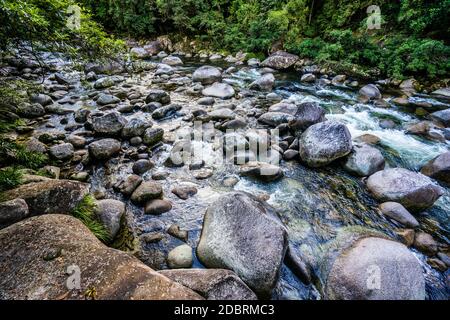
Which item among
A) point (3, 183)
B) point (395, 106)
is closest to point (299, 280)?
point (3, 183)

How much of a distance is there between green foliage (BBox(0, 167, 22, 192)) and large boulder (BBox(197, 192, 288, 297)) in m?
2.35

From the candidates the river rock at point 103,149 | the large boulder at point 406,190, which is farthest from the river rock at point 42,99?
the large boulder at point 406,190

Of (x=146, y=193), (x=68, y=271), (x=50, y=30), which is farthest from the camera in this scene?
(x=146, y=193)

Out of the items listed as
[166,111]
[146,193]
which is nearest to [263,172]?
[146,193]

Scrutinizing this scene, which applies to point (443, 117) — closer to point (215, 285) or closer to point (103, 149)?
point (215, 285)

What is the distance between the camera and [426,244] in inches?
124

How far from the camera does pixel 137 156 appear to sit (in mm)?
4906

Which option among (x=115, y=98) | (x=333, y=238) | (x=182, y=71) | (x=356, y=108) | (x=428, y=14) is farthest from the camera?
(x=182, y=71)

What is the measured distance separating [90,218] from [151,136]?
104 inches

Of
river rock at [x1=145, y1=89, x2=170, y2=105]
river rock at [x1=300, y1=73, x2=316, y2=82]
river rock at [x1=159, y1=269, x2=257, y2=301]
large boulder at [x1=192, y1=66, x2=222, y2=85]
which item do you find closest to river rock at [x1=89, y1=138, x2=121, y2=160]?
river rock at [x1=145, y1=89, x2=170, y2=105]

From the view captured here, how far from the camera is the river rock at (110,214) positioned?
10.2ft

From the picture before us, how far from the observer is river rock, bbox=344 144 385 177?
439 cm
